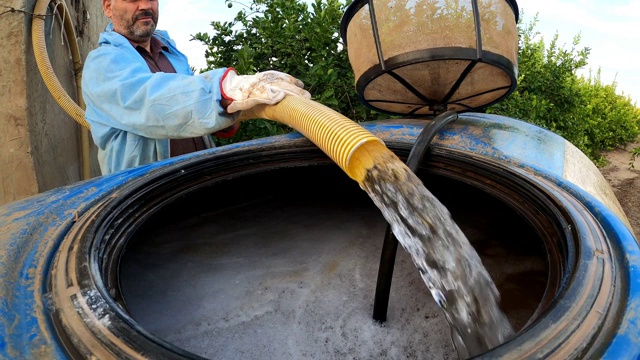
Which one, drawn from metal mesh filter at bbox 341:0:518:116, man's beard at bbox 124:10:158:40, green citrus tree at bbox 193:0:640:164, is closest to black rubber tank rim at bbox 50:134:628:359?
metal mesh filter at bbox 341:0:518:116

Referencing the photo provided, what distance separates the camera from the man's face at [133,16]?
209 centimetres

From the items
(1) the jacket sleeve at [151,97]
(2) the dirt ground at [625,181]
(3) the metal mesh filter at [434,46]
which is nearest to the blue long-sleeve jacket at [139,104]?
(1) the jacket sleeve at [151,97]

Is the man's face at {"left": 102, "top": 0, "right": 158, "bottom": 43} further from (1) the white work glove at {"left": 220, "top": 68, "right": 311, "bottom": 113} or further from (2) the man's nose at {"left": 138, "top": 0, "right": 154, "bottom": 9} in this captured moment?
(1) the white work glove at {"left": 220, "top": 68, "right": 311, "bottom": 113}

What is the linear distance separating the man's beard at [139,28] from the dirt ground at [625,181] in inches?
155

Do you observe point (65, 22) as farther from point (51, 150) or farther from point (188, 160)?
point (188, 160)

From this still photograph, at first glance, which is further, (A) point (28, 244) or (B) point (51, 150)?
(B) point (51, 150)

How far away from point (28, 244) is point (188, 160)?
599 millimetres

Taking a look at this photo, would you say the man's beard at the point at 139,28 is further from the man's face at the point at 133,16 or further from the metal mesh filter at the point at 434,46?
the metal mesh filter at the point at 434,46

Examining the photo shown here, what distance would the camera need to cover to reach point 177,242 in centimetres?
171

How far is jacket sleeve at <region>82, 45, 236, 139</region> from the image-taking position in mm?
1593

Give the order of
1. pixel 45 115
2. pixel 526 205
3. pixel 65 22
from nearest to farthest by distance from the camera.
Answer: pixel 526 205 < pixel 45 115 < pixel 65 22

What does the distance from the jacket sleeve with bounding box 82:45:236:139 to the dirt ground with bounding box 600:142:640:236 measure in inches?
149

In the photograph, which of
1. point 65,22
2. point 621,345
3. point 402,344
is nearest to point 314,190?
point 402,344

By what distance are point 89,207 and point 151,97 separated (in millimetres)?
470
